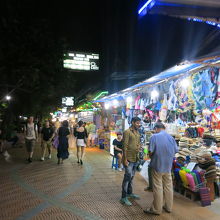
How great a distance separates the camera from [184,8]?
92.4 inches

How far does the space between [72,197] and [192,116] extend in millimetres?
3910

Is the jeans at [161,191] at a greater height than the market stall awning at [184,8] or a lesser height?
lesser

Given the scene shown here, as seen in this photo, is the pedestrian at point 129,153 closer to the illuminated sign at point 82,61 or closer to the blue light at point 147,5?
the blue light at point 147,5

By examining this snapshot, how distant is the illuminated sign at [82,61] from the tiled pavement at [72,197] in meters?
6.01

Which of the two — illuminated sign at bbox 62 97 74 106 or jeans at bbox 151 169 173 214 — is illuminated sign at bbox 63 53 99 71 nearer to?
illuminated sign at bbox 62 97 74 106

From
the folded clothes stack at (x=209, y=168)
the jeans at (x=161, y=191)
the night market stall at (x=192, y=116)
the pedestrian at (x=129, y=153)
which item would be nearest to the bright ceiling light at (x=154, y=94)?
the night market stall at (x=192, y=116)

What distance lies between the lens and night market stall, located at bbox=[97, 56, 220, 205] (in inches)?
181

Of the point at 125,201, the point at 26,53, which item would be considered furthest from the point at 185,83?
the point at 26,53

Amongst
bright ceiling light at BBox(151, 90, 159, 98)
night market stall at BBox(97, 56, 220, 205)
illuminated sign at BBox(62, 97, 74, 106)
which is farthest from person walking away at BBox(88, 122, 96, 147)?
illuminated sign at BBox(62, 97, 74, 106)

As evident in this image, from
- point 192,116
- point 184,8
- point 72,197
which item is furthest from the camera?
point 192,116

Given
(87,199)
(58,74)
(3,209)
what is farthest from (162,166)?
(58,74)

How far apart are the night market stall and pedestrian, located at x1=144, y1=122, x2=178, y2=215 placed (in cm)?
86

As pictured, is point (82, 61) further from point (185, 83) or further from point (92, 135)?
point (185, 83)

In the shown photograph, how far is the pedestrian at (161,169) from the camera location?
400 cm
